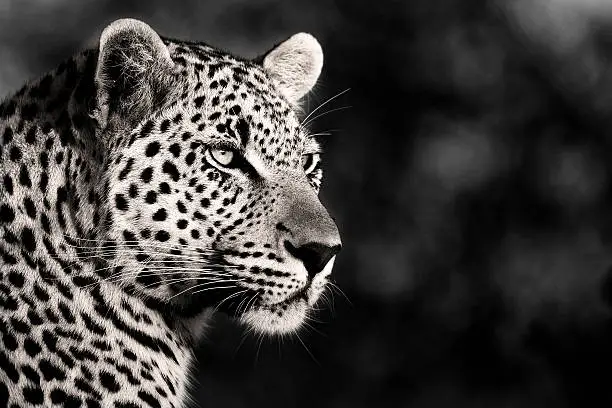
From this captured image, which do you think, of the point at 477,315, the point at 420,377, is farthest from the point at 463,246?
the point at 420,377

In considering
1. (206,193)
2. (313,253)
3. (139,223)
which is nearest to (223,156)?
(206,193)

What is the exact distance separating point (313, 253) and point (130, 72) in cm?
126

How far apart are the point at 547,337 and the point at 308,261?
29.9 ft

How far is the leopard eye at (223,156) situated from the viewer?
195 inches

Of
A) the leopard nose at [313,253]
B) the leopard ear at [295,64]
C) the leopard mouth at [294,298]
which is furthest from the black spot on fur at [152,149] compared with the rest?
the leopard ear at [295,64]

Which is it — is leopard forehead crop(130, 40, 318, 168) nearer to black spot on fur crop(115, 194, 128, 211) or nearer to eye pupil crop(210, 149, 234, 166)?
eye pupil crop(210, 149, 234, 166)

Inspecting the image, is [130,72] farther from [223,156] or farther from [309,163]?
[309,163]

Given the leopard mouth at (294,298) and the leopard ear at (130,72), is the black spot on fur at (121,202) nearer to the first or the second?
the leopard ear at (130,72)

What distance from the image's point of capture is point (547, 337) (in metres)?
13.3

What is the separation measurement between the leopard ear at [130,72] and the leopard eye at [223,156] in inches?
14.8

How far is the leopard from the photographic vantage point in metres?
4.64

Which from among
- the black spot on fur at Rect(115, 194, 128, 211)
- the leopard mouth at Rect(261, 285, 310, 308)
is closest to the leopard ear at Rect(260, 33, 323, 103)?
the leopard mouth at Rect(261, 285, 310, 308)

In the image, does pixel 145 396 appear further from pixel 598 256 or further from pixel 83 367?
pixel 598 256

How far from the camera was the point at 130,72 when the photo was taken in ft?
15.9
